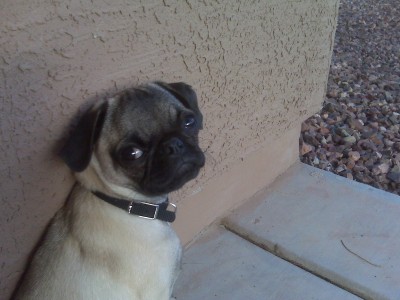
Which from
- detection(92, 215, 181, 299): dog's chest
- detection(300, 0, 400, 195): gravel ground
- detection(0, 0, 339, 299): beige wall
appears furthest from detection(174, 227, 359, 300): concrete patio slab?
detection(300, 0, 400, 195): gravel ground

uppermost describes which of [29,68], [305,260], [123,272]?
[29,68]

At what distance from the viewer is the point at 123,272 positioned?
7.33ft

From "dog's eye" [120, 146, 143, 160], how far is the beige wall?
1.10 feet

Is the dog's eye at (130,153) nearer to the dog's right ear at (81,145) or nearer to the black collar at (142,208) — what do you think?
the dog's right ear at (81,145)

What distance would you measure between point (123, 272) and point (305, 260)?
1.42 metres

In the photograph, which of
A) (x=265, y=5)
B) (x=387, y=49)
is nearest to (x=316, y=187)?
(x=265, y=5)

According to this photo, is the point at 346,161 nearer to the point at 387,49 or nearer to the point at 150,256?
the point at 150,256

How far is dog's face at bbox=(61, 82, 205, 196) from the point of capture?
6.88 ft

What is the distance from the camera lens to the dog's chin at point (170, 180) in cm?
216

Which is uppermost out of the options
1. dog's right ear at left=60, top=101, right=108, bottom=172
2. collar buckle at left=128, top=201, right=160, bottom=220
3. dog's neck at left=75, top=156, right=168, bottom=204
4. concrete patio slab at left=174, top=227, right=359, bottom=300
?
dog's right ear at left=60, top=101, right=108, bottom=172

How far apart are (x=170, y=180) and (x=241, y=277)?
1.20 metres

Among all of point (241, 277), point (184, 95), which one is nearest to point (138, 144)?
point (184, 95)

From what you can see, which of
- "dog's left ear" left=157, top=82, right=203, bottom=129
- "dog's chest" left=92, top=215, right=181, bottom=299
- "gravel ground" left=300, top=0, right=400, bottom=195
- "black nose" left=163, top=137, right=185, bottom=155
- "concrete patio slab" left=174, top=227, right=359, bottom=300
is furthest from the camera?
"gravel ground" left=300, top=0, right=400, bottom=195

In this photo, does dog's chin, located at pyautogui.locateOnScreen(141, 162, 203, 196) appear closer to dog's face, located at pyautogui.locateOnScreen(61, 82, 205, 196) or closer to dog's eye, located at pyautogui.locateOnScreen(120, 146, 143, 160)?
dog's face, located at pyautogui.locateOnScreen(61, 82, 205, 196)
